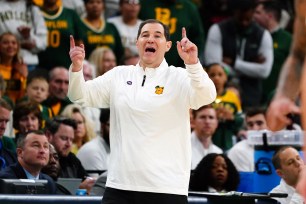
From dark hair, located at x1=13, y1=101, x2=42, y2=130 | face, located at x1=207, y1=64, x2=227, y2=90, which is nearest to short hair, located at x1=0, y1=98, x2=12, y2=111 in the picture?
dark hair, located at x1=13, y1=101, x2=42, y2=130

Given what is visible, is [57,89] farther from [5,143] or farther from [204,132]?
[5,143]

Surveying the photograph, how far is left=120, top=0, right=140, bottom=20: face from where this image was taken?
48.7ft

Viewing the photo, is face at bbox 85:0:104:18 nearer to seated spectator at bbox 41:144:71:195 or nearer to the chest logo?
seated spectator at bbox 41:144:71:195

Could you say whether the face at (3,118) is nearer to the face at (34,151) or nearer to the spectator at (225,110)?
the face at (34,151)

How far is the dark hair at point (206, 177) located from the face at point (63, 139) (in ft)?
4.75

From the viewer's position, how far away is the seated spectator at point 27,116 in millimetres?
11625

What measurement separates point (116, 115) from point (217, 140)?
558cm

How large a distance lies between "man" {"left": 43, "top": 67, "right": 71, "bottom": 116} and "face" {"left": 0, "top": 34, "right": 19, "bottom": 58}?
0.62 meters

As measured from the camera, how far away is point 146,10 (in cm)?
1533

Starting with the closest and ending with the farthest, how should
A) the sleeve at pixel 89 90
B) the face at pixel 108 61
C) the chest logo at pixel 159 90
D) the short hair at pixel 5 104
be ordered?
the chest logo at pixel 159 90
the sleeve at pixel 89 90
the short hair at pixel 5 104
the face at pixel 108 61

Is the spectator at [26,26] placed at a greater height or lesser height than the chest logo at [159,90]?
greater

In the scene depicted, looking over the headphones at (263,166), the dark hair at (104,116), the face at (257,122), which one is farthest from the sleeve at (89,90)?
the face at (257,122)

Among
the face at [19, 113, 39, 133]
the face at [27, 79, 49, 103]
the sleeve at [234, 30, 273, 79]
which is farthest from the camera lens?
the sleeve at [234, 30, 273, 79]

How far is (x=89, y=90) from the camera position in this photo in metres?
8.44
